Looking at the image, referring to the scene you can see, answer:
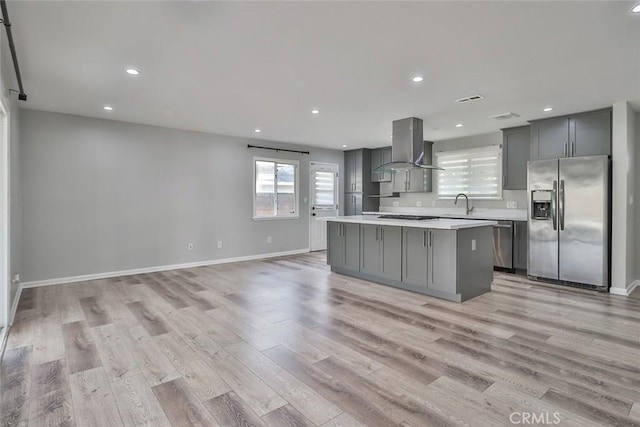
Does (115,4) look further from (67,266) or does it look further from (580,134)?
(580,134)

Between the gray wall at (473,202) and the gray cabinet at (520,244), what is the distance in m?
0.63

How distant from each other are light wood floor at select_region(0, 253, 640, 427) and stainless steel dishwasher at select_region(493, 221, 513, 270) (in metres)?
1.25

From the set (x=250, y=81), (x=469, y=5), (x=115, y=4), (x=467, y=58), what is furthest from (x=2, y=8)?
(x=467, y=58)

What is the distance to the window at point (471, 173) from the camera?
20.4 ft

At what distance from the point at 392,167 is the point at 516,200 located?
260 centimetres

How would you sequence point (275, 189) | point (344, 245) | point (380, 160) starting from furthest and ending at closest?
point (380, 160) < point (275, 189) < point (344, 245)

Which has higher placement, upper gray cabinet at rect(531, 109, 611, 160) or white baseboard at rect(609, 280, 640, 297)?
upper gray cabinet at rect(531, 109, 611, 160)

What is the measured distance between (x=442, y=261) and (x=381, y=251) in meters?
0.95

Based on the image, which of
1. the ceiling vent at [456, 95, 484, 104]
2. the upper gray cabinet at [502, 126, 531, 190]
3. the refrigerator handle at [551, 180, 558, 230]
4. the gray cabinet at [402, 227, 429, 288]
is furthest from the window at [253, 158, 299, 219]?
the refrigerator handle at [551, 180, 558, 230]

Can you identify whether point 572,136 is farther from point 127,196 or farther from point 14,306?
point 14,306

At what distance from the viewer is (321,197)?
8.14m

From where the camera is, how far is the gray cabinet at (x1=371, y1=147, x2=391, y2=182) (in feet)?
25.8

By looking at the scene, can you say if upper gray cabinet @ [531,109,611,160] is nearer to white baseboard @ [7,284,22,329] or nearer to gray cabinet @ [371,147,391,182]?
gray cabinet @ [371,147,391,182]

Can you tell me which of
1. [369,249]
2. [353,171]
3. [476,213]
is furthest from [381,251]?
[353,171]
